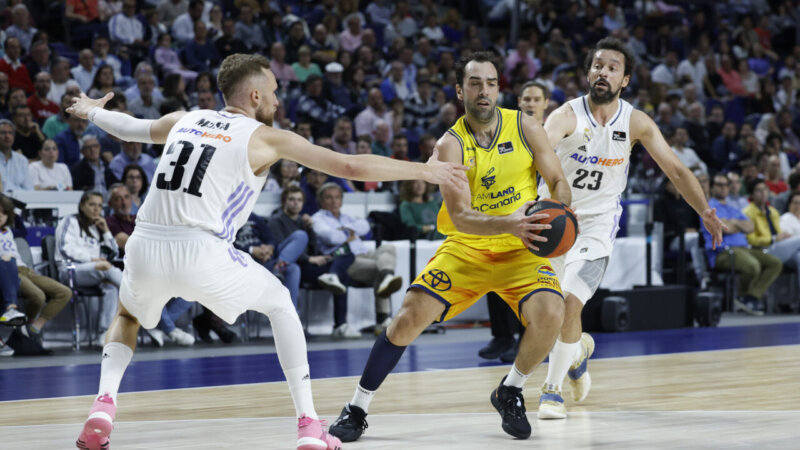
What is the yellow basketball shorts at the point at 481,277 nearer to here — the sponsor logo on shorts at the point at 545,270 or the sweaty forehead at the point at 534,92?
the sponsor logo on shorts at the point at 545,270

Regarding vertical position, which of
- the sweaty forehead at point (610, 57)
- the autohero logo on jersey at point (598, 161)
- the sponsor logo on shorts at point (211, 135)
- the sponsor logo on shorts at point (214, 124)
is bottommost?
the autohero logo on jersey at point (598, 161)

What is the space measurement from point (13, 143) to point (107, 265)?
2.40m

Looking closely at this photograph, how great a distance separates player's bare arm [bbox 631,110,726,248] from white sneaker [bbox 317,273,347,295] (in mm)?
4581

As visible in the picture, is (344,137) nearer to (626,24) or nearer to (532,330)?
(532,330)

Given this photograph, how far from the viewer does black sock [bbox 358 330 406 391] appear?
5.25m

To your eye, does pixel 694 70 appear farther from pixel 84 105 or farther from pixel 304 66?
pixel 84 105

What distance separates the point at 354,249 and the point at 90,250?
8.60 ft

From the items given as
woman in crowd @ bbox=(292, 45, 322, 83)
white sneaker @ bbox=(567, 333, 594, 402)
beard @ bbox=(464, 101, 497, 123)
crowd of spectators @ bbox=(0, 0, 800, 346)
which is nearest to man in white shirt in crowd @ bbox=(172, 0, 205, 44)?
crowd of spectators @ bbox=(0, 0, 800, 346)

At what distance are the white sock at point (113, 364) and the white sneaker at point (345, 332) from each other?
5987 millimetres

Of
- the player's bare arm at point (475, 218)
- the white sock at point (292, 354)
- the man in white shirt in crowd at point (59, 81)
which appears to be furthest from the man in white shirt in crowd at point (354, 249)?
the white sock at point (292, 354)

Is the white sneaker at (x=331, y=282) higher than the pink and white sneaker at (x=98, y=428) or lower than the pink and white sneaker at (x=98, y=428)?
lower

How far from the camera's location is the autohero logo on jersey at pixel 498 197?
17.9ft

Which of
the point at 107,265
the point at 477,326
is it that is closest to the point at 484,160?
the point at 107,265

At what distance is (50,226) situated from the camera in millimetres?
9984
